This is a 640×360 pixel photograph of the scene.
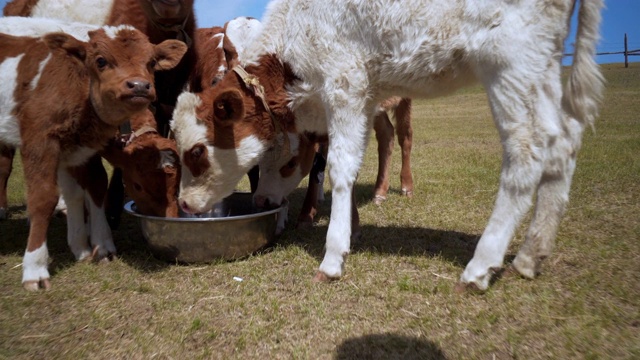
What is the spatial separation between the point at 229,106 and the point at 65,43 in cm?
128

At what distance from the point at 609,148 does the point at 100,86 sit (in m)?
8.91

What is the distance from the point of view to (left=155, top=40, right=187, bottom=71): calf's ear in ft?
12.6

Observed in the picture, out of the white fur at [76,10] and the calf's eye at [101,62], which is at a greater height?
the white fur at [76,10]

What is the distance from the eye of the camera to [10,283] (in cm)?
358

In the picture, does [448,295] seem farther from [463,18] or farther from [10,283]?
[10,283]

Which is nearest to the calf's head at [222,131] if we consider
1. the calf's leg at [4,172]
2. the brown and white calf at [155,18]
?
the brown and white calf at [155,18]

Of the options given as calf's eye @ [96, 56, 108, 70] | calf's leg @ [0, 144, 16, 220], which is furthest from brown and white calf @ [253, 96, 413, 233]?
calf's leg @ [0, 144, 16, 220]

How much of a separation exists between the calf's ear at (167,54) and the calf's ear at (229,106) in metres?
0.59

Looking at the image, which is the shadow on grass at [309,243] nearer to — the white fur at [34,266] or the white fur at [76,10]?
the white fur at [34,266]

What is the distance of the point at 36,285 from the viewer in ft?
11.2

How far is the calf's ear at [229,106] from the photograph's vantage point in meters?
3.57

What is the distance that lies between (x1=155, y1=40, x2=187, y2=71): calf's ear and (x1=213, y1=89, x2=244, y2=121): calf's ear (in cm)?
59

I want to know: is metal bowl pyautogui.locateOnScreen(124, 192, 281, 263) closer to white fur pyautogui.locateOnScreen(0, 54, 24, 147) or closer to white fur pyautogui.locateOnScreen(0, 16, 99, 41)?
white fur pyautogui.locateOnScreen(0, 54, 24, 147)

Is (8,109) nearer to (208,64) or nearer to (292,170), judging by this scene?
(208,64)
